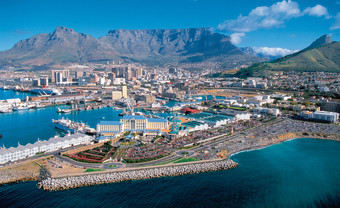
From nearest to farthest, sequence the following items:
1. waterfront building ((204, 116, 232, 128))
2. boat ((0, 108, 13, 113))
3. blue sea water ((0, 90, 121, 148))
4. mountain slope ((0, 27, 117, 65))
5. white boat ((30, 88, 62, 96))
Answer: blue sea water ((0, 90, 121, 148)) < waterfront building ((204, 116, 232, 128)) < boat ((0, 108, 13, 113)) < white boat ((30, 88, 62, 96)) < mountain slope ((0, 27, 117, 65))

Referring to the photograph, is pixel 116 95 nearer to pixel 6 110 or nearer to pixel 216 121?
pixel 6 110

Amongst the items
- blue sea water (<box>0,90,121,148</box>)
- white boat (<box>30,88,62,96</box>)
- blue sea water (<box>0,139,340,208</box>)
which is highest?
white boat (<box>30,88,62,96</box>)

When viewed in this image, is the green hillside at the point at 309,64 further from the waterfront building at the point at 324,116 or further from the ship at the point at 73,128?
the ship at the point at 73,128

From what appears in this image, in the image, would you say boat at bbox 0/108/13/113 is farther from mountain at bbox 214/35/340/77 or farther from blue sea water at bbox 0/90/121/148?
mountain at bbox 214/35/340/77

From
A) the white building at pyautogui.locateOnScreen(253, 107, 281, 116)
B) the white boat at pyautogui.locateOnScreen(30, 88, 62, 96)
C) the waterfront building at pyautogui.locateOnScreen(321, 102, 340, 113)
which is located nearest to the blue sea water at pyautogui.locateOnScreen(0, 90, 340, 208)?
the white building at pyautogui.locateOnScreen(253, 107, 281, 116)

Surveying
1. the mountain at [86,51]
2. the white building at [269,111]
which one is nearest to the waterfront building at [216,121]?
the white building at [269,111]

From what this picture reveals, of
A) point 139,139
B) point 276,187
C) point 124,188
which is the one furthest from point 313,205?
point 139,139
